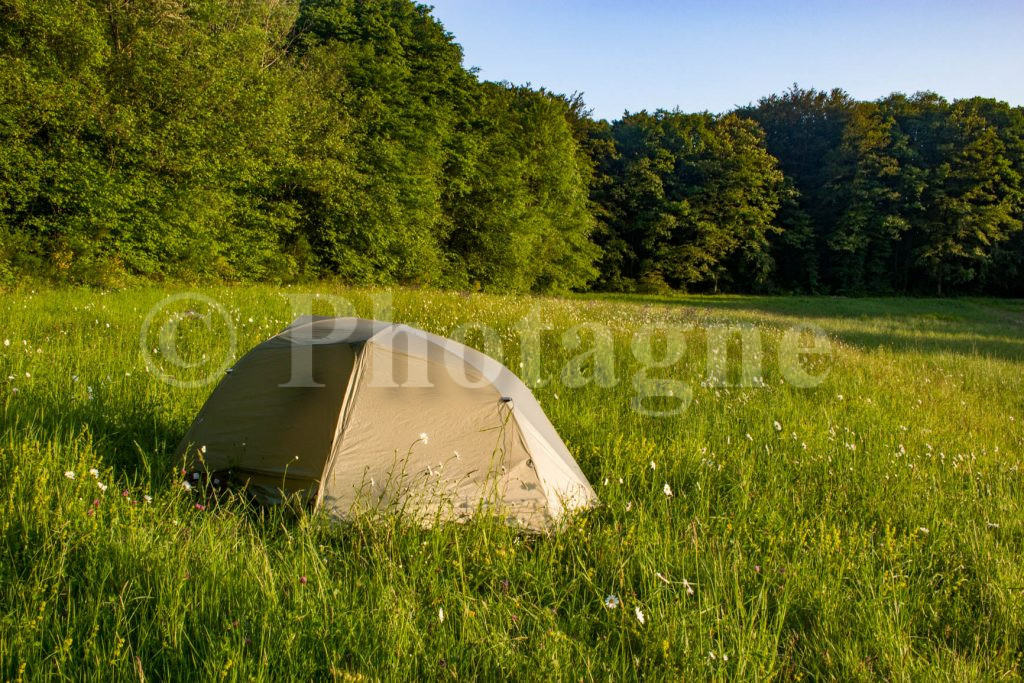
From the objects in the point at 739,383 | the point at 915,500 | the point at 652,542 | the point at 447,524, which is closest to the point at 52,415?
the point at 447,524

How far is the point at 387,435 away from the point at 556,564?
3.96ft

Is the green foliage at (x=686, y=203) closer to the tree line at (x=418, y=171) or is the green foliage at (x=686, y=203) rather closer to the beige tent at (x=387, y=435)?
the tree line at (x=418, y=171)

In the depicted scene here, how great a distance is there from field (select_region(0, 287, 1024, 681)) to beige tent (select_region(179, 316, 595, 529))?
0.66ft

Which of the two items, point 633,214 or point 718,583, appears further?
point 633,214

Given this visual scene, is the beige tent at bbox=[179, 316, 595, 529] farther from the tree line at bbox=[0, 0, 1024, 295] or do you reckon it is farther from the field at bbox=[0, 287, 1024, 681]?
the tree line at bbox=[0, 0, 1024, 295]

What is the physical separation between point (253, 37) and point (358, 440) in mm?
18324

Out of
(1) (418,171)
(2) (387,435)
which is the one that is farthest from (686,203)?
(2) (387,435)

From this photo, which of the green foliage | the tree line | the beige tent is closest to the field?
the beige tent

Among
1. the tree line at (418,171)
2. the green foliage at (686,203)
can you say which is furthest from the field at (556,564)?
the green foliage at (686,203)

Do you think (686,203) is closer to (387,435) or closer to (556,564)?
(387,435)

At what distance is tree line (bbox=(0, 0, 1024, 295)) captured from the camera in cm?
1372

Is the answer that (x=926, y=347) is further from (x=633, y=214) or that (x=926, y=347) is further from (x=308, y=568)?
(x=633, y=214)

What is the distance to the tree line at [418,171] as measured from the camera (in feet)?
45.0

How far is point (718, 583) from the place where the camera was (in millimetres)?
2809
